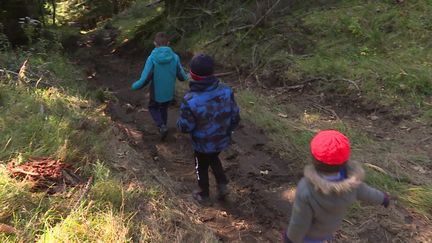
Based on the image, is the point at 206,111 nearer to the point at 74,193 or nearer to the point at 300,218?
the point at 74,193

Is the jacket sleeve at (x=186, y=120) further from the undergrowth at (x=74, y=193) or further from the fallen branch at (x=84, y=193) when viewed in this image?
the fallen branch at (x=84, y=193)

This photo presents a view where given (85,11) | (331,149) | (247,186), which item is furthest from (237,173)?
(85,11)

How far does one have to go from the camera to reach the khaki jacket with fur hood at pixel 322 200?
2.68m

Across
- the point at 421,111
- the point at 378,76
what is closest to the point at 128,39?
the point at 378,76

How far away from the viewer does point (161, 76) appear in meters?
6.45

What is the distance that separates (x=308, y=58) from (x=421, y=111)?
2.57m

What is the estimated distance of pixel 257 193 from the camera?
4.96 meters

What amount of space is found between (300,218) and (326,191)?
335 millimetres

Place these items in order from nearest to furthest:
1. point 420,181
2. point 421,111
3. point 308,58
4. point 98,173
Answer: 1. point 98,173
2. point 420,181
3. point 421,111
4. point 308,58

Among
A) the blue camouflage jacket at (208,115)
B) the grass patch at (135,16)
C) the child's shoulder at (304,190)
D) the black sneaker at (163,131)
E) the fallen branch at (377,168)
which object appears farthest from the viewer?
the grass patch at (135,16)

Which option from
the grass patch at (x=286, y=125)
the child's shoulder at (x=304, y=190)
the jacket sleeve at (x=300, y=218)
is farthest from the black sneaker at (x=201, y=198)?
the child's shoulder at (x=304, y=190)

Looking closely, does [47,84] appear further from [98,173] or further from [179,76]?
[98,173]

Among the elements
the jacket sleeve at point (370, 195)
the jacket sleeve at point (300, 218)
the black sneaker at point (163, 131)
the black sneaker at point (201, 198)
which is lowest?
the black sneaker at point (163, 131)

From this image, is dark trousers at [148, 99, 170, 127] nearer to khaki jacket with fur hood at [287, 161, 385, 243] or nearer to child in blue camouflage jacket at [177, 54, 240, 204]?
Result: child in blue camouflage jacket at [177, 54, 240, 204]
